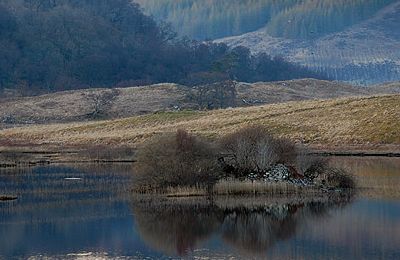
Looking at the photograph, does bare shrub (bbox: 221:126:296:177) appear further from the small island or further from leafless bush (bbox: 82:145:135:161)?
leafless bush (bbox: 82:145:135:161)

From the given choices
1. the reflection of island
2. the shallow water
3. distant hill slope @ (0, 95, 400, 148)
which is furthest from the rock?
distant hill slope @ (0, 95, 400, 148)

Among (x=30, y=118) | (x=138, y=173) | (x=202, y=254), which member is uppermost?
(x=30, y=118)

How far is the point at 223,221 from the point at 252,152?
8.41 meters

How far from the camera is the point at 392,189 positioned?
44.9 metres

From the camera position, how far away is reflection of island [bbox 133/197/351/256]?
1280 inches

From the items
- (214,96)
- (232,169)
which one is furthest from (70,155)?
(214,96)

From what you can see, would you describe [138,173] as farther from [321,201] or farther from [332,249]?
[332,249]

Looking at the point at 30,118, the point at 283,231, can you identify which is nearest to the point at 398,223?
the point at 283,231

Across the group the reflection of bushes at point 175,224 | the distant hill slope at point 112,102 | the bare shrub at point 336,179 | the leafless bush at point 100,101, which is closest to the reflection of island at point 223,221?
the reflection of bushes at point 175,224

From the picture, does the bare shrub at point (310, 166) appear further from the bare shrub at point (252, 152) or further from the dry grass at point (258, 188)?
the dry grass at point (258, 188)

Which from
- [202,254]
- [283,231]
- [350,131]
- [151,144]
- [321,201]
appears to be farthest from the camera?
[350,131]

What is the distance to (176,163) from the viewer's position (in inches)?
1688

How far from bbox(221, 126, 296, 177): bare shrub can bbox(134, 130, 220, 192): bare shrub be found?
1307mm

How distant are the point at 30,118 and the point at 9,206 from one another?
81.9 metres
